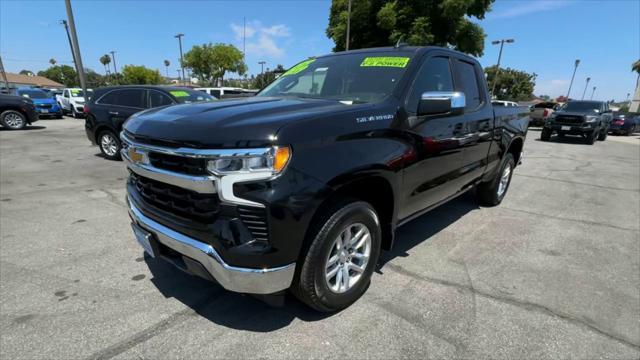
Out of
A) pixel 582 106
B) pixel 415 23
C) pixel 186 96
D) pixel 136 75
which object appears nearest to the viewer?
pixel 186 96

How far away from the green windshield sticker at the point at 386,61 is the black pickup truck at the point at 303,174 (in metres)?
0.02

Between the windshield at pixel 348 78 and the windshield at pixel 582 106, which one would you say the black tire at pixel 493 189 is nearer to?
the windshield at pixel 348 78

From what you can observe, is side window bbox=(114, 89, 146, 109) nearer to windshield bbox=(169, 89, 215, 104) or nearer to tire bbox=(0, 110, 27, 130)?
windshield bbox=(169, 89, 215, 104)

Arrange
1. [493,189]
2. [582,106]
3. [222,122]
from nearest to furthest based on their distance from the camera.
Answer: [222,122], [493,189], [582,106]

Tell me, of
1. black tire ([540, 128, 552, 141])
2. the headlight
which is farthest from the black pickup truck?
black tire ([540, 128, 552, 141])

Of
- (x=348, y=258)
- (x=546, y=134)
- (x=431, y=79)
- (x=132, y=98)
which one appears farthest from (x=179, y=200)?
(x=546, y=134)

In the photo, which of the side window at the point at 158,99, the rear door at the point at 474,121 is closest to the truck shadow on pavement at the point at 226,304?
the rear door at the point at 474,121

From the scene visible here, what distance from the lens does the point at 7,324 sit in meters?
2.39

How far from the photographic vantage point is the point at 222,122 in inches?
78.6

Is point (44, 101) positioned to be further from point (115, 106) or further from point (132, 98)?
point (132, 98)

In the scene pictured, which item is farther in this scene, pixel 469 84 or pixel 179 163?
pixel 469 84

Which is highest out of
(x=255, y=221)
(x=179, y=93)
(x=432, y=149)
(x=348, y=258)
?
(x=179, y=93)

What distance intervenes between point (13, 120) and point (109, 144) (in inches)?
348

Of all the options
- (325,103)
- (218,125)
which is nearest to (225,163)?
(218,125)
